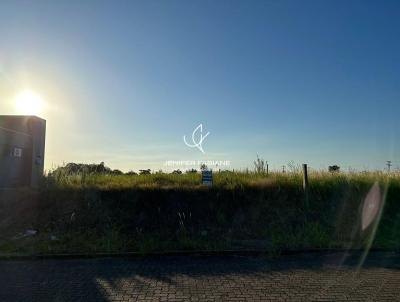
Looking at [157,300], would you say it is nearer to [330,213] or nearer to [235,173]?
[330,213]

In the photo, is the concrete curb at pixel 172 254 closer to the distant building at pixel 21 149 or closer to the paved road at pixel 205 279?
the paved road at pixel 205 279

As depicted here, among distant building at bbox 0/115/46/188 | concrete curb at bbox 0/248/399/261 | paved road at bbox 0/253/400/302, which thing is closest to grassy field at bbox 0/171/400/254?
concrete curb at bbox 0/248/399/261

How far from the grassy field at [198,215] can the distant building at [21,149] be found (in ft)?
15.9

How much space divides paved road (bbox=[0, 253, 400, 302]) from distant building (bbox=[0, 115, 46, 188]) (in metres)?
10.5

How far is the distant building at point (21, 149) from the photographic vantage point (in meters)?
17.6

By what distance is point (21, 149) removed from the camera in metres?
18.7

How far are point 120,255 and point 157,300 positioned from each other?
3059 millimetres

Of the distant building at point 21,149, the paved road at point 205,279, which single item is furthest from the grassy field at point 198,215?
the distant building at point 21,149

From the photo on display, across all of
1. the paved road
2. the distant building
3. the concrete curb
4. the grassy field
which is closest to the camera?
the paved road

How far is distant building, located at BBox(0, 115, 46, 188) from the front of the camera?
17578 millimetres

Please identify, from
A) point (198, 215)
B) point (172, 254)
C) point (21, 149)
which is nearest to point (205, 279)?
point (172, 254)

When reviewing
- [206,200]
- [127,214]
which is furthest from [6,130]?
[206,200]

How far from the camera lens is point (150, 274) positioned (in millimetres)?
7238

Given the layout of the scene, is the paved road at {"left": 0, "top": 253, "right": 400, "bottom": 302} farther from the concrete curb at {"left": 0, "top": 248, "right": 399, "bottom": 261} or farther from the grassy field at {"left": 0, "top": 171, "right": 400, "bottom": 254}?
the grassy field at {"left": 0, "top": 171, "right": 400, "bottom": 254}
